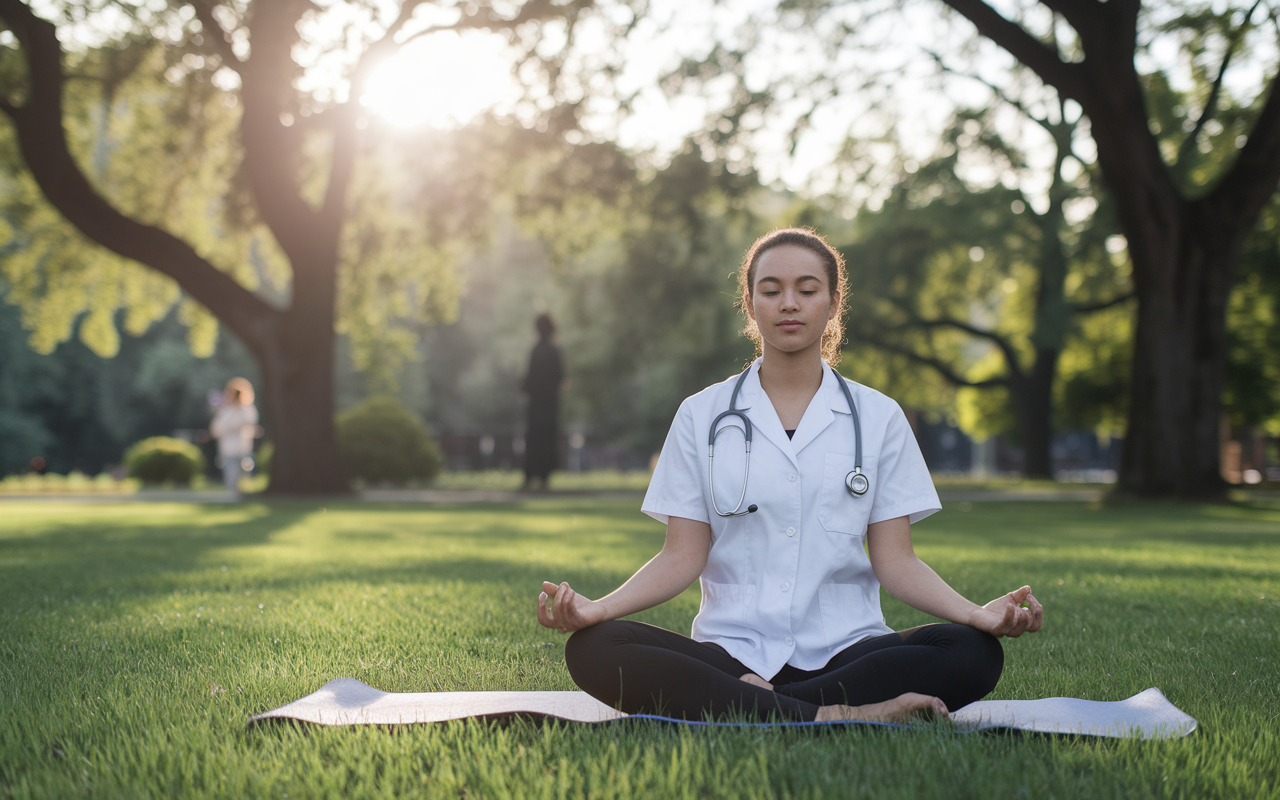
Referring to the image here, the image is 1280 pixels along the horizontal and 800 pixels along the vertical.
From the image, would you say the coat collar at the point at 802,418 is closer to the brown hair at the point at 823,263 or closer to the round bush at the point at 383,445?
the brown hair at the point at 823,263

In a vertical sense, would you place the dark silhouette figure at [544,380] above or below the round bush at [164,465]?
above

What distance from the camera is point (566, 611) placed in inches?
112

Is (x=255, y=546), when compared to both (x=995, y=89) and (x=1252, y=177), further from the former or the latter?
(x=995, y=89)

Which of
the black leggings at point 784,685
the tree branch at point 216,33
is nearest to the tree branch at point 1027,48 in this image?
the tree branch at point 216,33

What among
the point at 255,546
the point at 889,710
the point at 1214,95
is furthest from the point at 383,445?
the point at 889,710

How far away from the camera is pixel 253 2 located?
16.3 m

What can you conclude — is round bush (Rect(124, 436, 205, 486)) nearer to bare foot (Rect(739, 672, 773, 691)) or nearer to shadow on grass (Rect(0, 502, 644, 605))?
shadow on grass (Rect(0, 502, 644, 605))

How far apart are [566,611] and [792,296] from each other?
1177 mm

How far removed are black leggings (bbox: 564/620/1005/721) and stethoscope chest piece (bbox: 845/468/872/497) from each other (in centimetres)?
45

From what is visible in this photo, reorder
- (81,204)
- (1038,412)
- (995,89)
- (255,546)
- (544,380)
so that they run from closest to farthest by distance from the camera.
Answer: (255,546), (81,204), (544,380), (995,89), (1038,412)

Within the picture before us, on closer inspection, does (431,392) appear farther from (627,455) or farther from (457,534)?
(457,534)

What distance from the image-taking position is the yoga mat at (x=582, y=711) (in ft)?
9.46

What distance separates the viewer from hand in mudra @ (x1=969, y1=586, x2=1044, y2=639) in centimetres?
269

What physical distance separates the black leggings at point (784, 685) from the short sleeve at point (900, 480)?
1.23 ft
